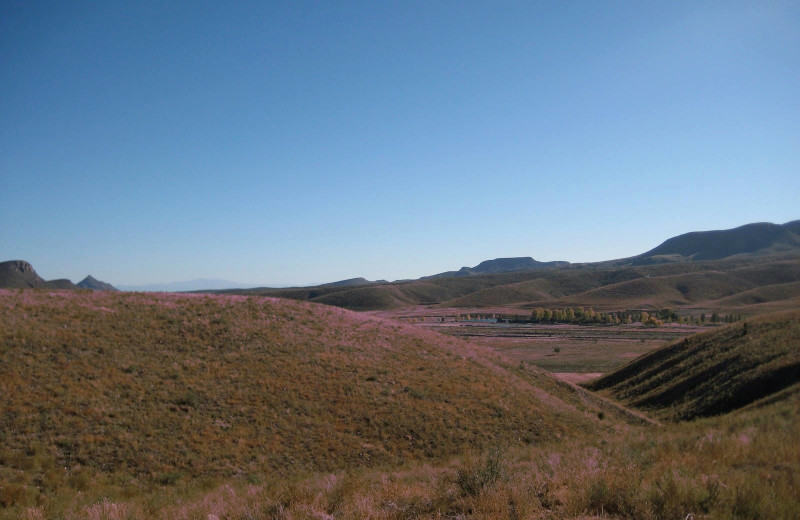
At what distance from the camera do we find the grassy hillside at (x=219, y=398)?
11570 millimetres

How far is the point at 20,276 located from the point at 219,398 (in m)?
120

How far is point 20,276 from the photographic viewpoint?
10219 cm

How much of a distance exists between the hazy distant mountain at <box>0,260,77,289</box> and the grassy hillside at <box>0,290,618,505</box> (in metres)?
85.7

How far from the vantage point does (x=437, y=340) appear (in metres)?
29.5

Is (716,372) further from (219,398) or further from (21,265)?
(21,265)

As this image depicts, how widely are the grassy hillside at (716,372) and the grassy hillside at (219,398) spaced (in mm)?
4233

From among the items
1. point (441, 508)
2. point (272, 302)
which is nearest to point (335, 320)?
point (272, 302)

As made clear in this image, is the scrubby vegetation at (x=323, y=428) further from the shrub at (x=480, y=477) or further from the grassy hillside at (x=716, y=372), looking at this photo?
the grassy hillside at (x=716, y=372)

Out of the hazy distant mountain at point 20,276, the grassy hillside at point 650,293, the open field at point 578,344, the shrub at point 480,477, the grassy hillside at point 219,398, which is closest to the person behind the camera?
the shrub at point 480,477

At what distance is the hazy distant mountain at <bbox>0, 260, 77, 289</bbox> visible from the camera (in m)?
91.2

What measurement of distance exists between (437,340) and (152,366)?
694 inches

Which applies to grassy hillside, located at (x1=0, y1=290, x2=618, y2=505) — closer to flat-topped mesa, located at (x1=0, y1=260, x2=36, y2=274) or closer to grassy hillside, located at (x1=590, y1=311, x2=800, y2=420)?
grassy hillside, located at (x1=590, y1=311, x2=800, y2=420)

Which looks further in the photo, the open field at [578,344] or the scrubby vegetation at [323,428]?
the open field at [578,344]

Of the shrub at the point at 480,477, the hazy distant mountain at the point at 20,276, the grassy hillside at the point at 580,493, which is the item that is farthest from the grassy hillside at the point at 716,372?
the hazy distant mountain at the point at 20,276
